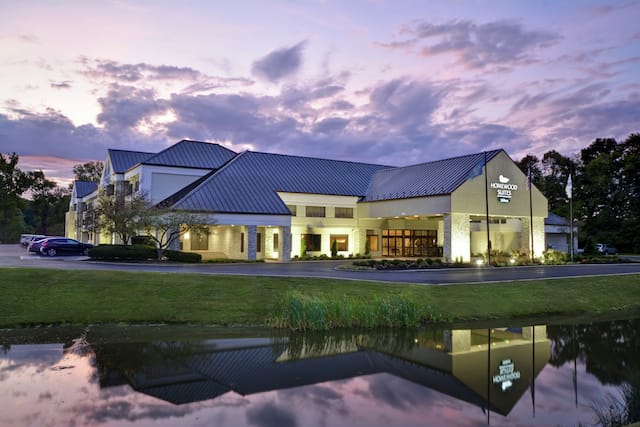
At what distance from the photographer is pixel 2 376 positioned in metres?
12.2

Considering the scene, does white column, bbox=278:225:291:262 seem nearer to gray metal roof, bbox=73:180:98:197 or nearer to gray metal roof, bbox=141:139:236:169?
gray metal roof, bbox=141:139:236:169

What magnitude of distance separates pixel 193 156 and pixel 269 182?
370 inches

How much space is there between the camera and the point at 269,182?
45781mm

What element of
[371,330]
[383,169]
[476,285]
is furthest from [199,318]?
[383,169]

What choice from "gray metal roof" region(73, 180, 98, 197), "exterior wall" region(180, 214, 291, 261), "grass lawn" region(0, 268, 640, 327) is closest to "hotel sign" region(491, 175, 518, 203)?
"exterior wall" region(180, 214, 291, 261)

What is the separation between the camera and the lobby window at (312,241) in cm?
4628

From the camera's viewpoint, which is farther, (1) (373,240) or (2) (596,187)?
(2) (596,187)

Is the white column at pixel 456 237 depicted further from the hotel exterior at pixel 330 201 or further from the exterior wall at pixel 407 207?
the exterior wall at pixel 407 207

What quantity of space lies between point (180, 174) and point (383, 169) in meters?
21.0

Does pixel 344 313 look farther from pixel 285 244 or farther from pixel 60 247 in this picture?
pixel 60 247

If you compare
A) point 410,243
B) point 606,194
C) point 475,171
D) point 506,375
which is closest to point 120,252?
point 506,375

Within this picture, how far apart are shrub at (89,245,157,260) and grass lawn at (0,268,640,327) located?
11.1m

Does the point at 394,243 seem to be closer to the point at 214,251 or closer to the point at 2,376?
the point at 214,251

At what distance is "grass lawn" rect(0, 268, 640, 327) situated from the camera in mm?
18625
